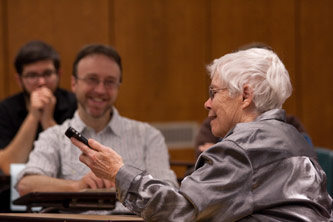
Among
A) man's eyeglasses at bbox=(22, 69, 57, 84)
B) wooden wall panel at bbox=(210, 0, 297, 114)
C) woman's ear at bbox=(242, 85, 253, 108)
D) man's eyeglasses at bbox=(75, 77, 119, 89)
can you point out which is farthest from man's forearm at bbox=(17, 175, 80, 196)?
wooden wall panel at bbox=(210, 0, 297, 114)

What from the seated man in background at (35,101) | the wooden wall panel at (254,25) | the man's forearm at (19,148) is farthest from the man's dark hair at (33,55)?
the wooden wall panel at (254,25)

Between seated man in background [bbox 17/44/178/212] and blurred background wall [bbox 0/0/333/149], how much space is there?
259cm

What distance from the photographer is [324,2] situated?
712cm

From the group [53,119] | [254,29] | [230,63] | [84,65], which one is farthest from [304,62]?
[230,63]

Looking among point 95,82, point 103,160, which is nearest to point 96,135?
point 95,82

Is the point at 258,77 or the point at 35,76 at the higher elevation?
the point at 258,77

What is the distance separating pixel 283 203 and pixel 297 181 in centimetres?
9

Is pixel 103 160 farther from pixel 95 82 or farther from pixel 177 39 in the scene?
pixel 177 39

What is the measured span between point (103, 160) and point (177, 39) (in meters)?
4.54

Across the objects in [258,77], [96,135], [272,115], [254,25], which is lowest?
[96,135]

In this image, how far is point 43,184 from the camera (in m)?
3.12

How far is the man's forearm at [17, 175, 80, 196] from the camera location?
3072 mm

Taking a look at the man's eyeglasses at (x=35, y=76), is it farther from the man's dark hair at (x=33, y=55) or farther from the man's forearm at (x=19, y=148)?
the man's forearm at (x=19, y=148)

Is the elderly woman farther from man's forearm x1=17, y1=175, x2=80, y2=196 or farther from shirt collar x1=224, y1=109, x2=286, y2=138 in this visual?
man's forearm x1=17, y1=175, x2=80, y2=196
